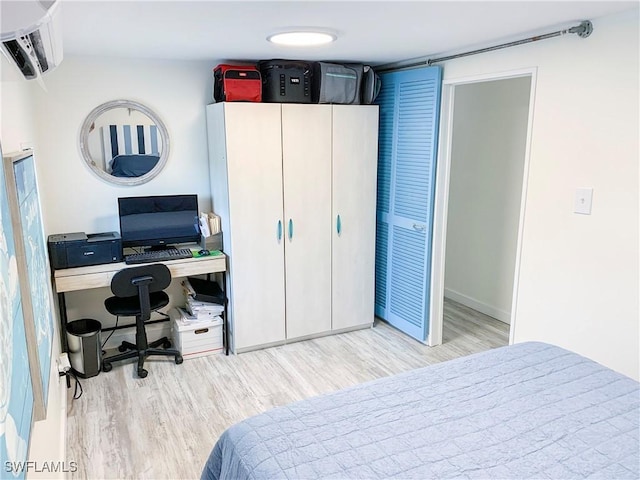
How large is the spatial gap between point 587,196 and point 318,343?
2.22 meters

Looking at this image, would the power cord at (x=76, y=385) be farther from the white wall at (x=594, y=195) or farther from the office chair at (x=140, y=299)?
the white wall at (x=594, y=195)

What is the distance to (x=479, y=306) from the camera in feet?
14.9

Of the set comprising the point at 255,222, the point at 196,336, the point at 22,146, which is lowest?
the point at 196,336

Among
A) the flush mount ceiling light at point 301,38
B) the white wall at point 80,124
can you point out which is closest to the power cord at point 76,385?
the white wall at point 80,124

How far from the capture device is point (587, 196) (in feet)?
8.04

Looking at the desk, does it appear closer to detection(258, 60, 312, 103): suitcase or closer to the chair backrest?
the chair backrest

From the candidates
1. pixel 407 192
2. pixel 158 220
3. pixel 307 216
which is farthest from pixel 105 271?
pixel 407 192

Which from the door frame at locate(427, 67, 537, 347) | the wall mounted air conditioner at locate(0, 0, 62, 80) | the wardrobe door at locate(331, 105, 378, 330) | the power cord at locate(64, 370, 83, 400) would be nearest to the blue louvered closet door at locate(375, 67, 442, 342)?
the door frame at locate(427, 67, 537, 347)

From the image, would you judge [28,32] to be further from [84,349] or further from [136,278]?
[84,349]

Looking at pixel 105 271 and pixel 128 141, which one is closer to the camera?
pixel 105 271

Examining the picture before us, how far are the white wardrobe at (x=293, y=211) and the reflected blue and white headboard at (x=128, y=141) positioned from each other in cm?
42

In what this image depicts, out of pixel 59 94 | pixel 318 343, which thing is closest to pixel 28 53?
pixel 59 94

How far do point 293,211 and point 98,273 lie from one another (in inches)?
54.7

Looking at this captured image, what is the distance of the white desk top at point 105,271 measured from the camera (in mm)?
3092
